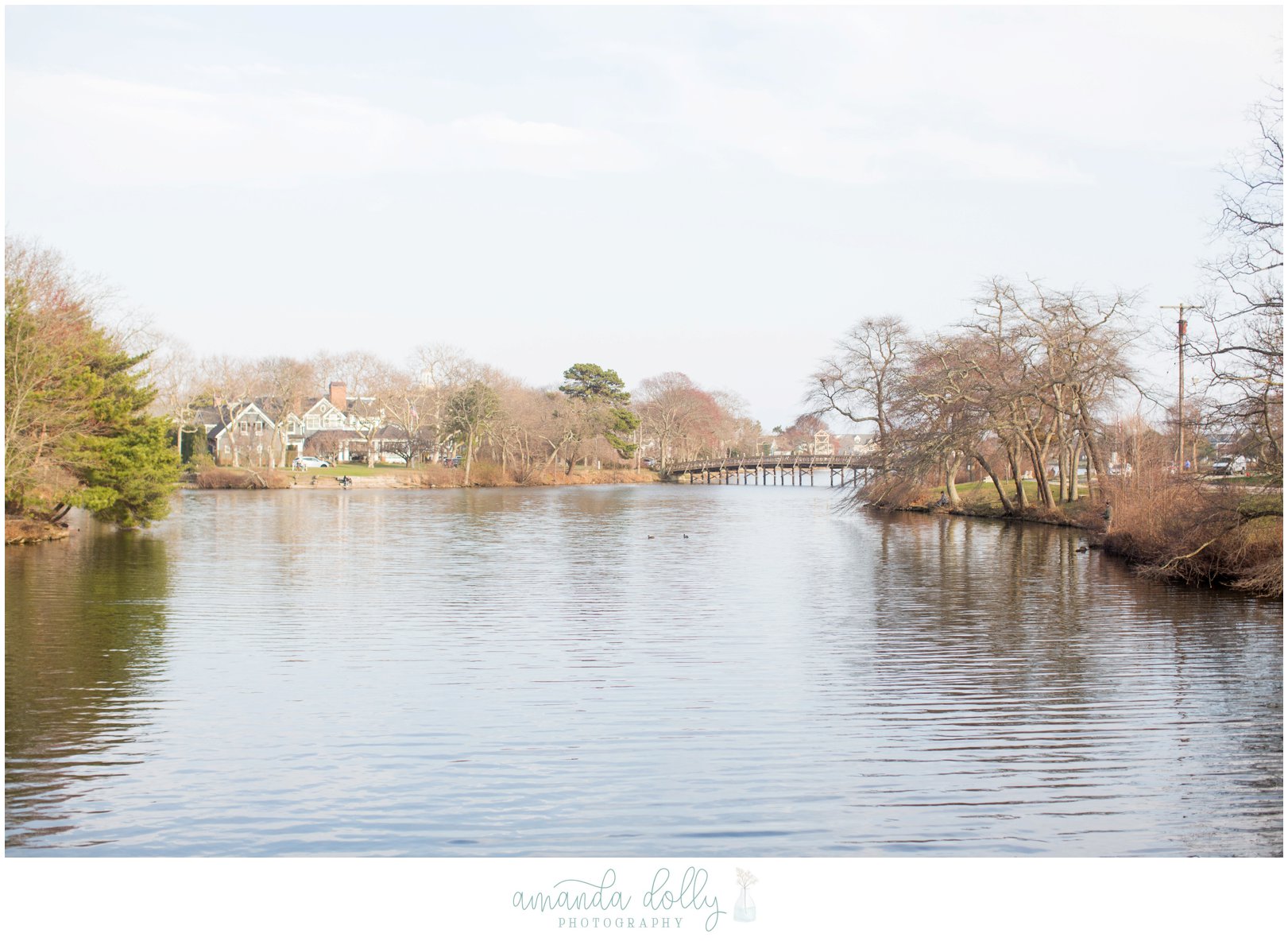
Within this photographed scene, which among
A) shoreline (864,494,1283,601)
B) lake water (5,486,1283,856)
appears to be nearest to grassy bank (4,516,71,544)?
lake water (5,486,1283,856)

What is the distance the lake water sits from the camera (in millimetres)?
8414

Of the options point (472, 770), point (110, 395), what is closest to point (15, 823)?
point (472, 770)

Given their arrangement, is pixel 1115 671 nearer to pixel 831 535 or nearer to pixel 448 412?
pixel 831 535

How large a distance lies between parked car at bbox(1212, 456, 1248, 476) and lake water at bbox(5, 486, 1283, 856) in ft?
7.85

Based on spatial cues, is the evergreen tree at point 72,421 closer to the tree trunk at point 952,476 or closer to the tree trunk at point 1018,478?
the tree trunk at point 952,476

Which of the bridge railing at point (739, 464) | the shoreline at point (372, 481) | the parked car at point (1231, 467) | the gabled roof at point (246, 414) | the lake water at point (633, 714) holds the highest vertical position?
the gabled roof at point (246, 414)

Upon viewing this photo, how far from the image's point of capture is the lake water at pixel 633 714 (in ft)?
27.6

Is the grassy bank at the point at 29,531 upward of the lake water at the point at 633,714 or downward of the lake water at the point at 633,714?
upward

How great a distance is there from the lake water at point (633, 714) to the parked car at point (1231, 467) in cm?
239

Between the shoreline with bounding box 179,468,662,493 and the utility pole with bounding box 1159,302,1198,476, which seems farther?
the shoreline with bounding box 179,468,662,493

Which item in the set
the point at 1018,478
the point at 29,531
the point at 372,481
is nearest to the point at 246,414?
the point at 372,481

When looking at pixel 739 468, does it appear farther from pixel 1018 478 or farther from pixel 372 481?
pixel 1018 478
